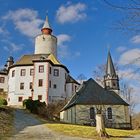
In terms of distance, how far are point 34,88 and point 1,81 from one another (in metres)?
11.7

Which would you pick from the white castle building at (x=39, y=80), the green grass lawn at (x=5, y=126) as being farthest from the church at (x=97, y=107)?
the green grass lawn at (x=5, y=126)

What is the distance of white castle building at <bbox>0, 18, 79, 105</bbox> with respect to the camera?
51594 millimetres

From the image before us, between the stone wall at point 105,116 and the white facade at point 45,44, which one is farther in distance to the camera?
the white facade at point 45,44

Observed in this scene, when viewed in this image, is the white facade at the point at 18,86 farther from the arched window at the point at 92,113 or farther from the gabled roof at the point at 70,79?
the arched window at the point at 92,113

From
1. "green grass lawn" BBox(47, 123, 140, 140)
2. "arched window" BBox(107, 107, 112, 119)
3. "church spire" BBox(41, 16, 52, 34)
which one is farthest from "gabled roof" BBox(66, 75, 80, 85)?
"green grass lawn" BBox(47, 123, 140, 140)

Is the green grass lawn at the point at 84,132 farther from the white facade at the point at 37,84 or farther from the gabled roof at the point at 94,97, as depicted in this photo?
the white facade at the point at 37,84

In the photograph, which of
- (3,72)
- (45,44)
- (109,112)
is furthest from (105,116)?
(3,72)

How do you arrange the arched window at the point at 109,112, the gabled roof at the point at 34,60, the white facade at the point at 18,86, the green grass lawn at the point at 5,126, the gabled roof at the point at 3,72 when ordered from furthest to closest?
1. the gabled roof at the point at 3,72
2. the gabled roof at the point at 34,60
3. the white facade at the point at 18,86
4. the arched window at the point at 109,112
5. the green grass lawn at the point at 5,126

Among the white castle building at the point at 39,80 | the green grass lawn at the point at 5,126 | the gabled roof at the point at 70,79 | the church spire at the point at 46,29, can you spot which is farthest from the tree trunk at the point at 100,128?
the church spire at the point at 46,29

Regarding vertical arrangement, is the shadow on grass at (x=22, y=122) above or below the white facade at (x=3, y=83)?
below

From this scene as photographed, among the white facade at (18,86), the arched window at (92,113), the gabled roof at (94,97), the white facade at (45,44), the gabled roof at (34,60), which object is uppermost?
the white facade at (45,44)

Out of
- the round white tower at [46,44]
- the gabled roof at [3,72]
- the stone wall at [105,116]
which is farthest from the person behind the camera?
the round white tower at [46,44]

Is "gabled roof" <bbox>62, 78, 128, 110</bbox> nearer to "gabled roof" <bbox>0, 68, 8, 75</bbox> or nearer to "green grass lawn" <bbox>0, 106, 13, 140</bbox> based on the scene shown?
"green grass lawn" <bbox>0, 106, 13, 140</bbox>

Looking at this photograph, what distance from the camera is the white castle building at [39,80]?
51.6 meters
